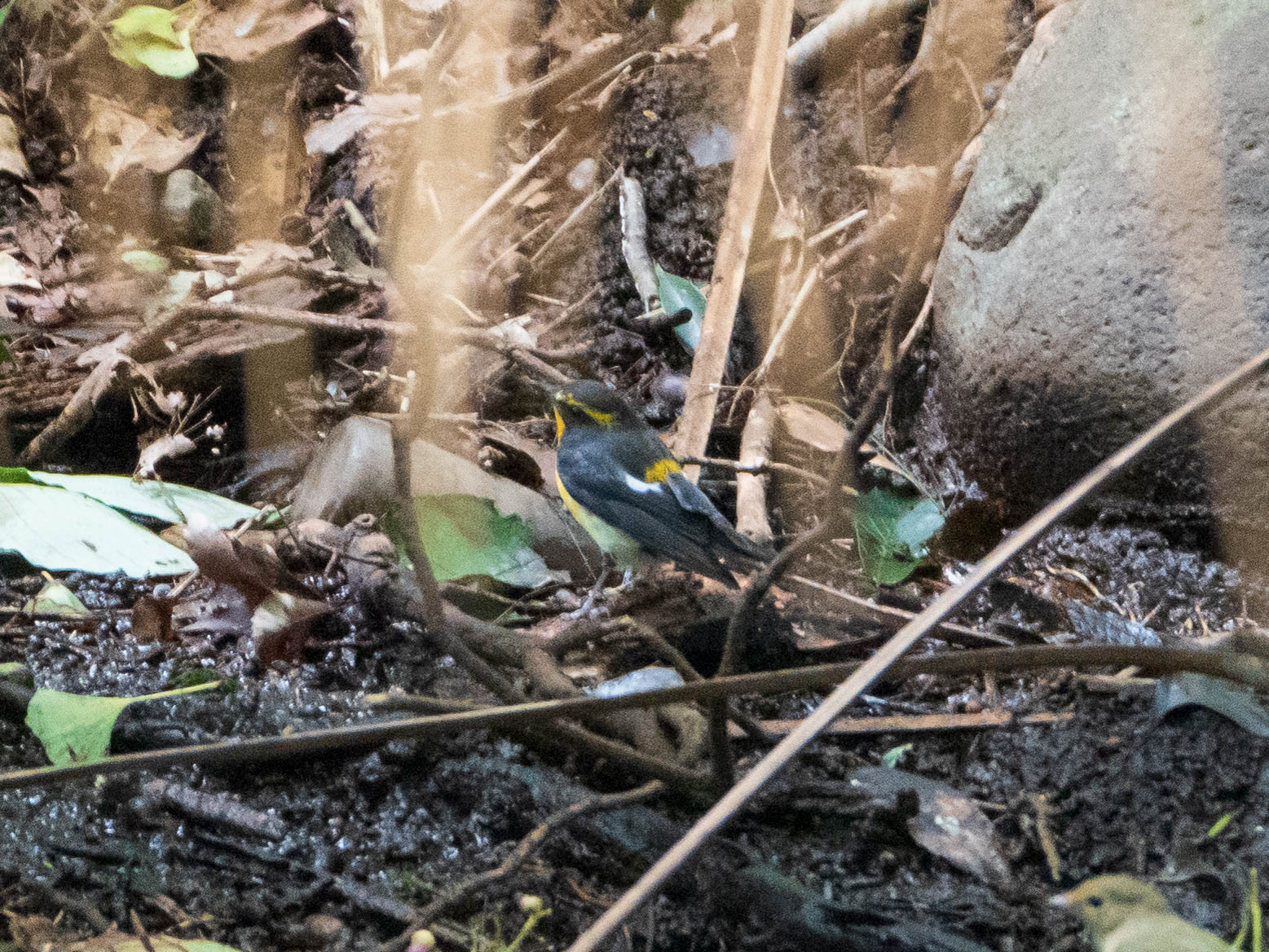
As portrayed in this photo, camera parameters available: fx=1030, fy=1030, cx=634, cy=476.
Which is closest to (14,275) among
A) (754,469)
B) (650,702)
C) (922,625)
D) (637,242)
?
(637,242)

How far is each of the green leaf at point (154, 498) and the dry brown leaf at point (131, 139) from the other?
229 cm

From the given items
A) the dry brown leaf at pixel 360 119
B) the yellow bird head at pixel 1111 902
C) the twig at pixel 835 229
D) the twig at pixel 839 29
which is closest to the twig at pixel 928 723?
the yellow bird head at pixel 1111 902

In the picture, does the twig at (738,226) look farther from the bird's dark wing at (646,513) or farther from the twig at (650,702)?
the twig at (650,702)

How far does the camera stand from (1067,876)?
165cm

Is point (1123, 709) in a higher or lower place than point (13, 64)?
lower

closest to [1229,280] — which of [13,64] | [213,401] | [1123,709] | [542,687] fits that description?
[1123,709]

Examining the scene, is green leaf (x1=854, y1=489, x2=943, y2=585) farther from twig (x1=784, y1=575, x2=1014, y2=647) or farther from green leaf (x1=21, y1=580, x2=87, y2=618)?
green leaf (x1=21, y1=580, x2=87, y2=618)

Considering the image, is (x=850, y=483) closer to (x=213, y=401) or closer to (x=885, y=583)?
(x=885, y=583)

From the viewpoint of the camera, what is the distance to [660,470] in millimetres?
3244

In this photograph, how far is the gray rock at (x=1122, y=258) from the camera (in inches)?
108

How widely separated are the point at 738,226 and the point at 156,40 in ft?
10.8

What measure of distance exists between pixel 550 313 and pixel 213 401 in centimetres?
144

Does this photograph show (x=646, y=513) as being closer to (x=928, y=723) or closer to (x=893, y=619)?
(x=893, y=619)

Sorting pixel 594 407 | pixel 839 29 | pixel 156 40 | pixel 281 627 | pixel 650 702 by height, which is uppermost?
pixel 839 29
